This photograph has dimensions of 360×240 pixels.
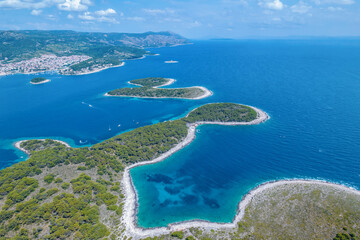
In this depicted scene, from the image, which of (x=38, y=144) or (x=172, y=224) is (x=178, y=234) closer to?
(x=172, y=224)

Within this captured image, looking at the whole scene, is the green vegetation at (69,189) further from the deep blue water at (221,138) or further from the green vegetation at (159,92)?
the green vegetation at (159,92)

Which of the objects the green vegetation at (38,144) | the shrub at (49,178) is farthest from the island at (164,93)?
the shrub at (49,178)

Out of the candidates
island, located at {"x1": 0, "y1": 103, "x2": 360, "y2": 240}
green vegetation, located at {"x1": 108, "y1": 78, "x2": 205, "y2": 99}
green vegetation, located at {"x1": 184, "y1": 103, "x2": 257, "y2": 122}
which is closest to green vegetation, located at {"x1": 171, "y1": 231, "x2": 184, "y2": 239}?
island, located at {"x1": 0, "y1": 103, "x2": 360, "y2": 240}

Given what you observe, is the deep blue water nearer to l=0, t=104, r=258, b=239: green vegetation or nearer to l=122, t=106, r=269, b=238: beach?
l=122, t=106, r=269, b=238: beach

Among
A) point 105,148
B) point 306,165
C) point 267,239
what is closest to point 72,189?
point 105,148

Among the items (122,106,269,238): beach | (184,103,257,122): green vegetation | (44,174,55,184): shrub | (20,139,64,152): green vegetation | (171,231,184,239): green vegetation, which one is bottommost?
(122,106,269,238): beach

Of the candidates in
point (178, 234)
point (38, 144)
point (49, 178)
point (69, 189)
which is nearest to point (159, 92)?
point (38, 144)
